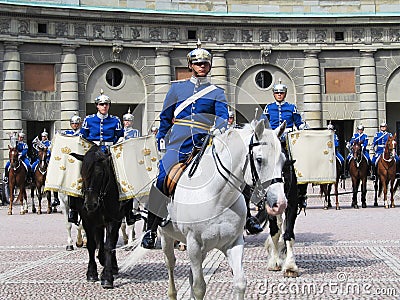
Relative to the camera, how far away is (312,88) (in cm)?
3766

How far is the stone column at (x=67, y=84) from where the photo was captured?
3447 centimetres

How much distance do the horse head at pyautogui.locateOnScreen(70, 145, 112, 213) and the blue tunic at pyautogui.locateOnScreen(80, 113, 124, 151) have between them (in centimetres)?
132

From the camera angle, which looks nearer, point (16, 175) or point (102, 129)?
point (102, 129)

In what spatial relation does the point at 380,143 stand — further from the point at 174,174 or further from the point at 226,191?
the point at 226,191

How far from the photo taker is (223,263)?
12242 mm

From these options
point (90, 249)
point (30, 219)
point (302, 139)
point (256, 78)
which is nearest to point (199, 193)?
point (90, 249)

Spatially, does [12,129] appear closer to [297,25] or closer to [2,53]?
[2,53]

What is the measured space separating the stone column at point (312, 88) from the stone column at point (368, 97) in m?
2.24

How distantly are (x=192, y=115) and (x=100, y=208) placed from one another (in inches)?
121

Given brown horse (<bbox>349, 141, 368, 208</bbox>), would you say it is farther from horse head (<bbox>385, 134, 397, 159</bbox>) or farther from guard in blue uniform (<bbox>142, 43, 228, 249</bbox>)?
guard in blue uniform (<bbox>142, 43, 228, 249</bbox>)

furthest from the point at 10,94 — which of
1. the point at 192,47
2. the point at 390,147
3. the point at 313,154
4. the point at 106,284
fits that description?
the point at 106,284

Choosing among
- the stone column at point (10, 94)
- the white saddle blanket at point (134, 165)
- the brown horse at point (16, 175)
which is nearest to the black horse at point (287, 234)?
the white saddle blanket at point (134, 165)

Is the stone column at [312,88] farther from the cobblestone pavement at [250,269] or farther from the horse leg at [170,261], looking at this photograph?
the horse leg at [170,261]

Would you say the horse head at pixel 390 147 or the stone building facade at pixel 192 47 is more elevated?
the stone building facade at pixel 192 47
